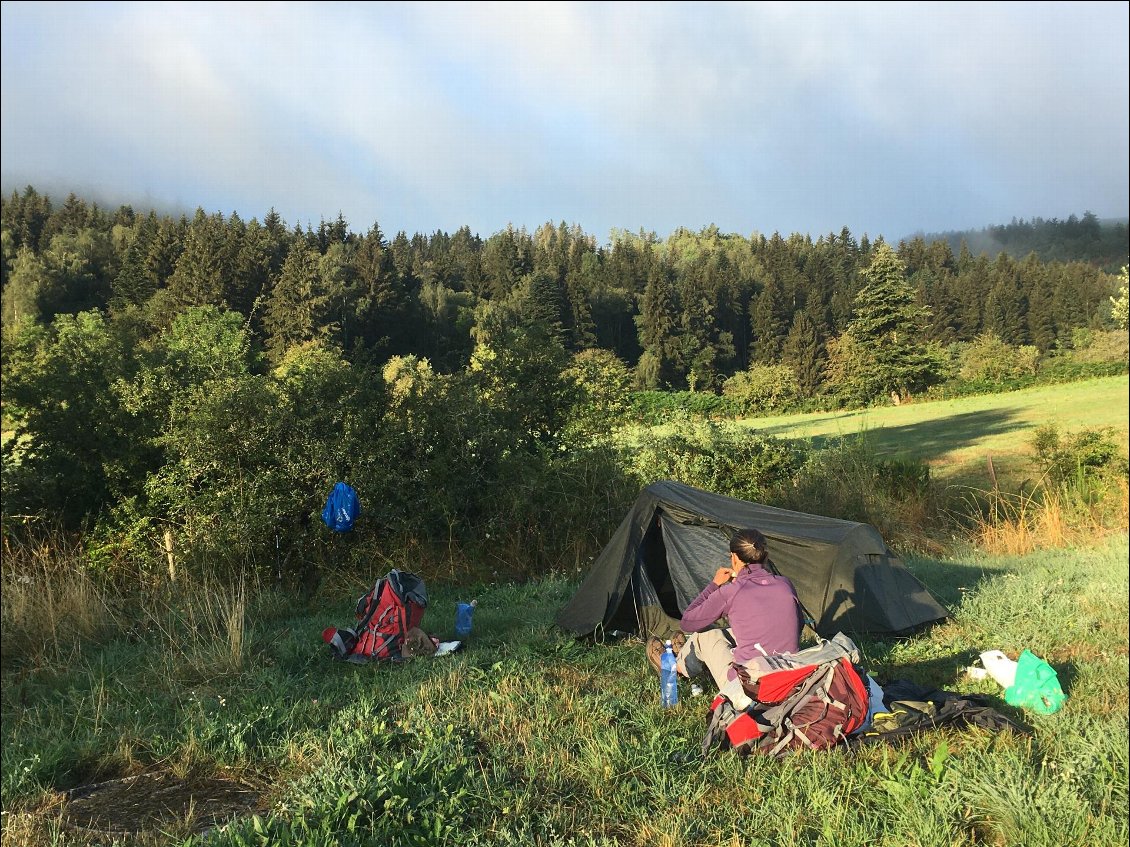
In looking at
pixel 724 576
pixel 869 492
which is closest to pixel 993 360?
pixel 869 492

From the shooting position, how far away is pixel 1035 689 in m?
4.55

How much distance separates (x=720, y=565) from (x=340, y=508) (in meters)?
4.53

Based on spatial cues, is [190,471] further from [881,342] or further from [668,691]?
[881,342]

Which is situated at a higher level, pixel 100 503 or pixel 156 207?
pixel 156 207

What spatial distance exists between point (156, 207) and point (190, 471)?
16543 millimetres

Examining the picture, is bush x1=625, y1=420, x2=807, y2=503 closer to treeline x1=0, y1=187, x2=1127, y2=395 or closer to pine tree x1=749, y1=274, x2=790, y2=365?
treeline x1=0, y1=187, x2=1127, y2=395

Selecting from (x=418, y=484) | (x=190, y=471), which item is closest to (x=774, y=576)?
(x=418, y=484)

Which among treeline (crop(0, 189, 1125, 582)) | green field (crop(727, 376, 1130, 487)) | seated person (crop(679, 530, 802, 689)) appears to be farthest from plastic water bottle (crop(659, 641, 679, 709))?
green field (crop(727, 376, 1130, 487))

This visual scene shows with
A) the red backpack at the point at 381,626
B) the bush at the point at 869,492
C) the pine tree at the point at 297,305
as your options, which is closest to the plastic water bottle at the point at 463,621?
the red backpack at the point at 381,626

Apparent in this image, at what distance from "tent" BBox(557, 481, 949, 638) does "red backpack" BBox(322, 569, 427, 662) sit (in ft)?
4.78

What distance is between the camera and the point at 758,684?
163 inches

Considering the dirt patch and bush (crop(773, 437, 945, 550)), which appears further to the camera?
bush (crop(773, 437, 945, 550))

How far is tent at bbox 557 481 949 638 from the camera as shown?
6.50 meters

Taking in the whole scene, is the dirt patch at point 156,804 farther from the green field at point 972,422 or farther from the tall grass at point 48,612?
the green field at point 972,422
